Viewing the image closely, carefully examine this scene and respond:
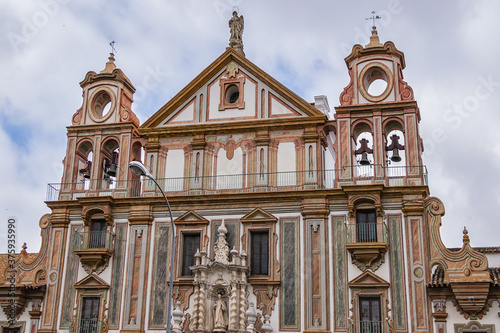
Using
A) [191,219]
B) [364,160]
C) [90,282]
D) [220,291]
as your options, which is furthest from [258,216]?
[90,282]

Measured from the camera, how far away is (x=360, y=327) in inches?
1185

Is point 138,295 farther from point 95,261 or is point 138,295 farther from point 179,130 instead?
point 179,130

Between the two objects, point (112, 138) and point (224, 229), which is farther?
point (112, 138)

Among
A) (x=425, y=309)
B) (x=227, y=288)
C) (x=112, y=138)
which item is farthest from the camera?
(x=112, y=138)

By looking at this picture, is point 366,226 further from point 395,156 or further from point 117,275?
point 117,275

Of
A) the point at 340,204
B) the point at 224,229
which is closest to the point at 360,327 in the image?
the point at 340,204

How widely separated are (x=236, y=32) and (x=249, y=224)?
11189 mm

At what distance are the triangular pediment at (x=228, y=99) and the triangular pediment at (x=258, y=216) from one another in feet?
15.5

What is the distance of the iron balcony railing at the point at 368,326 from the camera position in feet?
97.9

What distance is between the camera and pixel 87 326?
33.0 metres

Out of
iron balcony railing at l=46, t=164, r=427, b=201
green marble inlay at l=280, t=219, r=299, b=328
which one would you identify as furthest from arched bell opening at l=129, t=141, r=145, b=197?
green marble inlay at l=280, t=219, r=299, b=328

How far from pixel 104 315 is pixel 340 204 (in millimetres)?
12274

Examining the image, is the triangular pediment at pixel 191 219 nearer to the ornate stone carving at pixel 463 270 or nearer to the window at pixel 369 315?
the window at pixel 369 315

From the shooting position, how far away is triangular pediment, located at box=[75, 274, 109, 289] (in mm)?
33531
